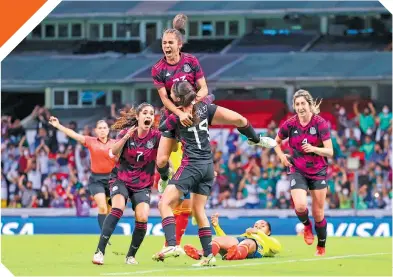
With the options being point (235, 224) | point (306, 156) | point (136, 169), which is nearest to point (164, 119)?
point (136, 169)

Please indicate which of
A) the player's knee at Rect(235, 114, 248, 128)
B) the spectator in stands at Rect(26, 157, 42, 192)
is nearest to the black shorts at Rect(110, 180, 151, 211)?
the player's knee at Rect(235, 114, 248, 128)

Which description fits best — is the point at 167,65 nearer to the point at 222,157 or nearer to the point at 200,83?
the point at 200,83

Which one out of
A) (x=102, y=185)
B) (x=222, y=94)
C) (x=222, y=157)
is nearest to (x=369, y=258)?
(x=102, y=185)

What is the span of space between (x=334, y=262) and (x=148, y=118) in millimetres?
2964

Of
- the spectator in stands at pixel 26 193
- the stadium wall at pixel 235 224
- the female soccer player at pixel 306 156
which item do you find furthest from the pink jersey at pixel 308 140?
the spectator in stands at pixel 26 193

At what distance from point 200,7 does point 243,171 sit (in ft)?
29.3

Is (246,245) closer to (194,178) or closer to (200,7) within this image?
(194,178)

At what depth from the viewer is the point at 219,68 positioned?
111ft

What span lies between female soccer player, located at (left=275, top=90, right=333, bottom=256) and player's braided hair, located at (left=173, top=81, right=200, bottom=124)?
2821mm

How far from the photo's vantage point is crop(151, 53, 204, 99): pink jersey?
1445 centimetres

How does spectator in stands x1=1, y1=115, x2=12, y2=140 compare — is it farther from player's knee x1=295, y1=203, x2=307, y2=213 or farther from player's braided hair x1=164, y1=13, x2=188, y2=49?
player's braided hair x1=164, y1=13, x2=188, y2=49

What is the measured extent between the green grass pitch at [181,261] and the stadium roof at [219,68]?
13.2 meters

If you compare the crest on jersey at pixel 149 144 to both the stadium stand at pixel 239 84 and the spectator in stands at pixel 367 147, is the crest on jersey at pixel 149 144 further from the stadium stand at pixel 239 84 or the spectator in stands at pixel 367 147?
the spectator in stands at pixel 367 147

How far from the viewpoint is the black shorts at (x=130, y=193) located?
14.5 metres
